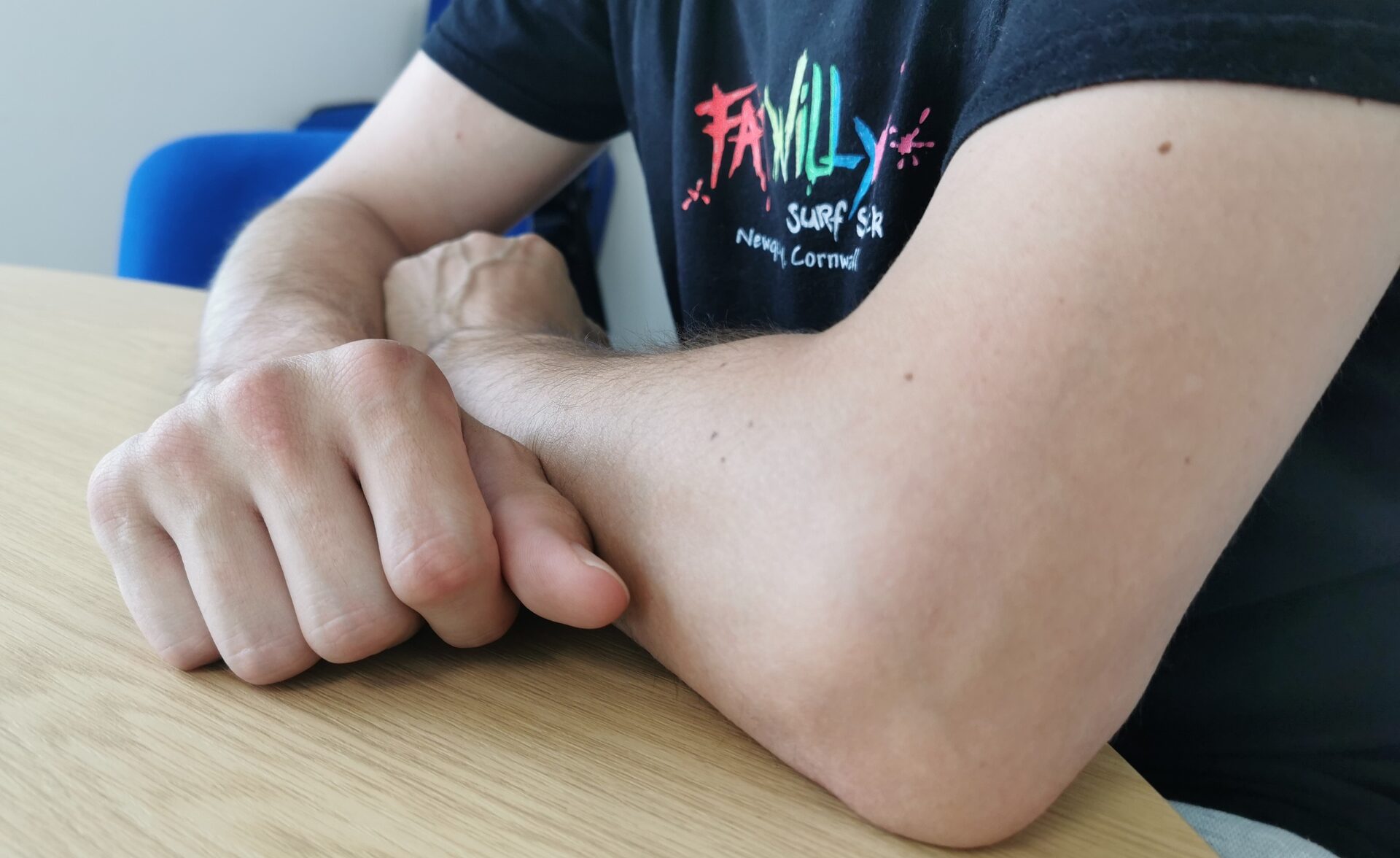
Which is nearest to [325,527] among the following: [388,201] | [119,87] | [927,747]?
[927,747]

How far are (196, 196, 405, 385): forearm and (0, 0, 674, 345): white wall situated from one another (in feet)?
4.62

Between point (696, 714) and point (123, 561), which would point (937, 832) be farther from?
point (123, 561)

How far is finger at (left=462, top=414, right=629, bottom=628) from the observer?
354 millimetres

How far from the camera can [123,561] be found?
385 mm

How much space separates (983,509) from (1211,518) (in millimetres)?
86

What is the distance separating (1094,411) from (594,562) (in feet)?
0.64

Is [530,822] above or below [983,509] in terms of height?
below

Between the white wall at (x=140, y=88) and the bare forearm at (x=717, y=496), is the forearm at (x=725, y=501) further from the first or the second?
the white wall at (x=140, y=88)

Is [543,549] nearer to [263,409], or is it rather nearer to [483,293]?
[263,409]

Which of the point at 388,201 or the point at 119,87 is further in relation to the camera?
the point at 119,87

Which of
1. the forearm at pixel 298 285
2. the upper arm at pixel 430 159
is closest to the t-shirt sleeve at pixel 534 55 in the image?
the upper arm at pixel 430 159

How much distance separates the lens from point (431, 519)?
0.36 meters

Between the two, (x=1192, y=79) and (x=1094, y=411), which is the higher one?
(x=1192, y=79)

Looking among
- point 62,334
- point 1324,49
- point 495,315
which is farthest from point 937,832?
point 62,334
